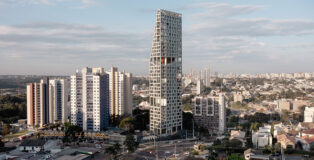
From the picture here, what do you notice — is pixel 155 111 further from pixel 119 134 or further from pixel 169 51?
pixel 169 51

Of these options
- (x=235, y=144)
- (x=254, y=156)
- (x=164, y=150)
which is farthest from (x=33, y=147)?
(x=254, y=156)

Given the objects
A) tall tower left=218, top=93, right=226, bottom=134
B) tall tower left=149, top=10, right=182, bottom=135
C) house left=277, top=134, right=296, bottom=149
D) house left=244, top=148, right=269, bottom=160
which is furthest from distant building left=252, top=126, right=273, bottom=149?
tall tower left=149, top=10, right=182, bottom=135

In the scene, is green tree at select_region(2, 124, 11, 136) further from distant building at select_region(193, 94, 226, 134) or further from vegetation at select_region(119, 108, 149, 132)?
distant building at select_region(193, 94, 226, 134)

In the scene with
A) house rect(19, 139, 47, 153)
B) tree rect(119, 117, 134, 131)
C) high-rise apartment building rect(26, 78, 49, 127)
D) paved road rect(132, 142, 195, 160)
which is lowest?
paved road rect(132, 142, 195, 160)

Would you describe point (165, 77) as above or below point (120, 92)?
above

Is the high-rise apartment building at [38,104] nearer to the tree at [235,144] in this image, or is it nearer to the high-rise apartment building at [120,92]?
the high-rise apartment building at [120,92]

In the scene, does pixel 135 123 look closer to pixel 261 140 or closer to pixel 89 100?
pixel 89 100

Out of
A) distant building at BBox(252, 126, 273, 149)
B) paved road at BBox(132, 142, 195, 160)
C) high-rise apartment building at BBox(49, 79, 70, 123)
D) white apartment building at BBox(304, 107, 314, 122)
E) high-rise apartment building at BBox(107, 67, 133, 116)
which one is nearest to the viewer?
paved road at BBox(132, 142, 195, 160)
